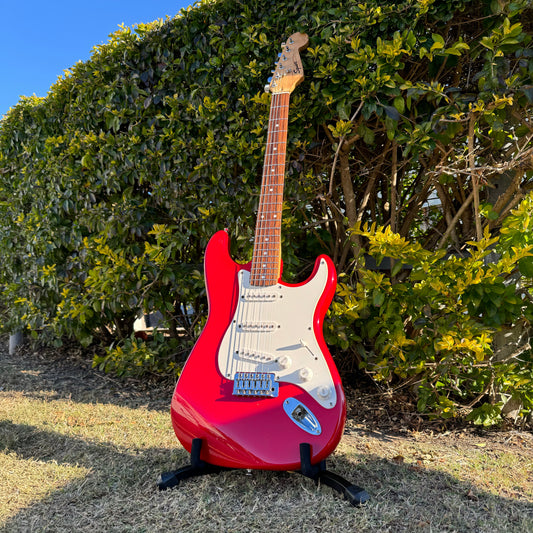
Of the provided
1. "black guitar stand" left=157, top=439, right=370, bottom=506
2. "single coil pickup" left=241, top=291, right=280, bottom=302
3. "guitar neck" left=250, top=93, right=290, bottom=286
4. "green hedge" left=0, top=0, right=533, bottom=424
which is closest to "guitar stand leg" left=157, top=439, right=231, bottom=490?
"black guitar stand" left=157, top=439, right=370, bottom=506

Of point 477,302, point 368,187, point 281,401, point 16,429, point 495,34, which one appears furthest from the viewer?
point 368,187

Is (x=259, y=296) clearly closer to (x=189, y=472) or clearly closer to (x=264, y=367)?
(x=264, y=367)

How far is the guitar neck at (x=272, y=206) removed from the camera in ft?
6.90

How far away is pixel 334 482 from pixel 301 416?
29 centimetres

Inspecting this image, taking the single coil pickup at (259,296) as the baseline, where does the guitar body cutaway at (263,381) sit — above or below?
below

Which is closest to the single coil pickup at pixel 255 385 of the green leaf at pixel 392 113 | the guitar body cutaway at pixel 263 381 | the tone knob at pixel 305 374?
the guitar body cutaway at pixel 263 381

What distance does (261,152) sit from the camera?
9.26 ft

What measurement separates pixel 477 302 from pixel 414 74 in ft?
4.52

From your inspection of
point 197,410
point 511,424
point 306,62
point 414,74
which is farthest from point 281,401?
point 414,74

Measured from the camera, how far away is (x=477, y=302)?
2207 mm

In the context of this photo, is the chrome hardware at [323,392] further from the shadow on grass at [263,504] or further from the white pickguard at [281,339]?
the shadow on grass at [263,504]

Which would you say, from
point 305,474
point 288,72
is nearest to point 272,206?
point 288,72

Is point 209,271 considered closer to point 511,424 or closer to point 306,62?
point 306,62

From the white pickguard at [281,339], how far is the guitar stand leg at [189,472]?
1.11 feet
